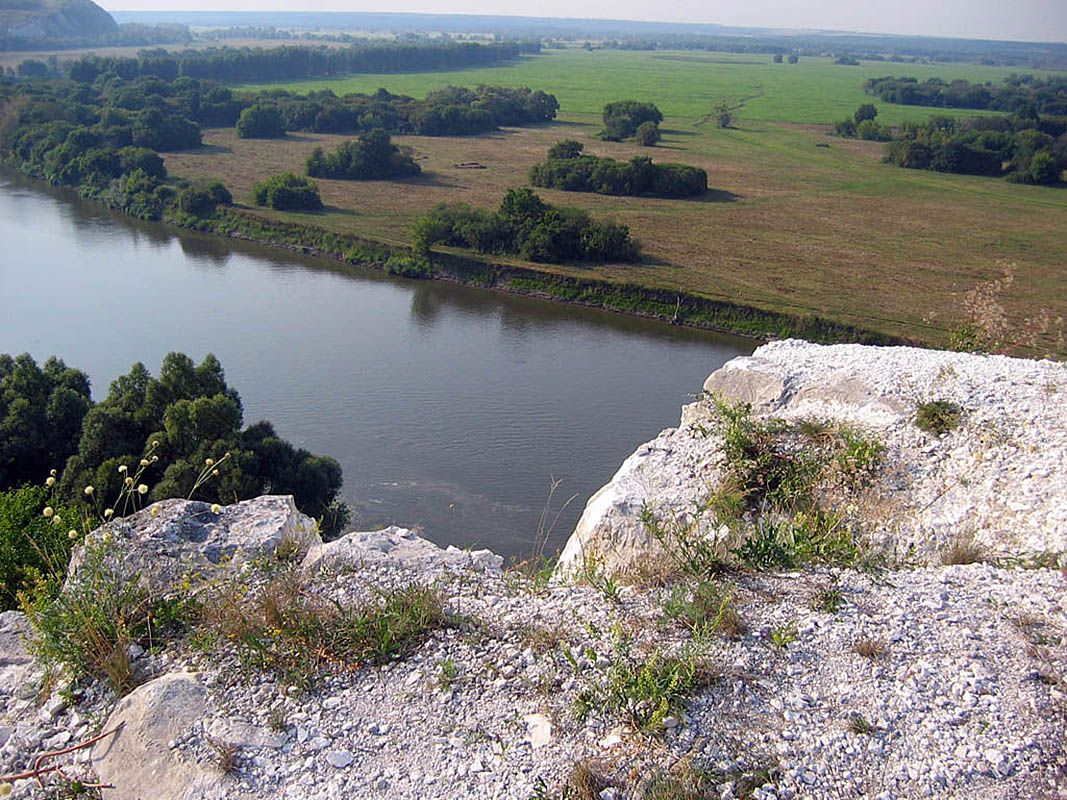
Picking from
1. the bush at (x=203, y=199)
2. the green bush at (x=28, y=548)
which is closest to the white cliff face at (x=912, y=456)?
the green bush at (x=28, y=548)

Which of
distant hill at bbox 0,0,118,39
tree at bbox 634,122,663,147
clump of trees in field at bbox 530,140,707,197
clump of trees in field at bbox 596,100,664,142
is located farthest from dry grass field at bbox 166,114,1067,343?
distant hill at bbox 0,0,118,39

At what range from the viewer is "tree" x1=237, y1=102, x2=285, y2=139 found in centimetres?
7094

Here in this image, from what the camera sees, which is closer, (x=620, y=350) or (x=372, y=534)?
(x=372, y=534)

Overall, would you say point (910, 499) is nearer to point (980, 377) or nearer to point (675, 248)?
point (980, 377)

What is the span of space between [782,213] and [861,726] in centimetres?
4992

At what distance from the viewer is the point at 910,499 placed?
8227 millimetres

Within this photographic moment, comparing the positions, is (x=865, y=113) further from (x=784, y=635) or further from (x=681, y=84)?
(x=784, y=635)

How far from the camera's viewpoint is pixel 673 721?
4.64 meters

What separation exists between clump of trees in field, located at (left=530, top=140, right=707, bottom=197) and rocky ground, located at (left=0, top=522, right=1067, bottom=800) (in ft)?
165

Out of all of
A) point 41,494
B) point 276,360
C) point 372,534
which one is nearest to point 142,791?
point 372,534

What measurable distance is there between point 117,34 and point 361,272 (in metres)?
183

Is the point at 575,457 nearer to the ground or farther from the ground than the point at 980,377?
nearer to the ground

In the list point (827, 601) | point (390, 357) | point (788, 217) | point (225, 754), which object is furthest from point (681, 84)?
point (225, 754)

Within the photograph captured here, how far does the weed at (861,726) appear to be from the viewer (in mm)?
4633
